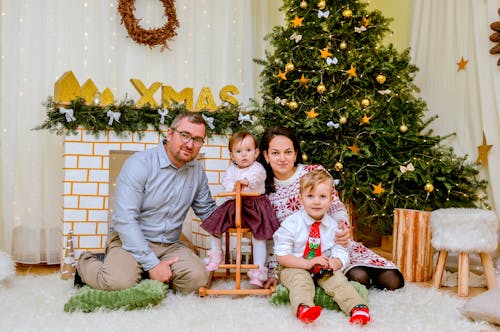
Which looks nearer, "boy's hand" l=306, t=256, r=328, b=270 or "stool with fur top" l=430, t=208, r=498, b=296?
"boy's hand" l=306, t=256, r=328, b=270

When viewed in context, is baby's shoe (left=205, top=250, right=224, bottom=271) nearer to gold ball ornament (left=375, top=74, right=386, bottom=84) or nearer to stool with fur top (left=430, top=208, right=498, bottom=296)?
stool with fur top (left=430, top=208, right=498, bottom=296)

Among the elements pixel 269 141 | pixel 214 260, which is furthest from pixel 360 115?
pixel 214 260

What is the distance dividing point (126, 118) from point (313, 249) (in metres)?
1.69

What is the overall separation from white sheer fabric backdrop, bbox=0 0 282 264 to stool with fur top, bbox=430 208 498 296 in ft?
7.56

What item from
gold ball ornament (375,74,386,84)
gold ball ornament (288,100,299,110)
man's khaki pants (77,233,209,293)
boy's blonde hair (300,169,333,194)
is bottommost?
man's khaki pants (77,233,209,293)

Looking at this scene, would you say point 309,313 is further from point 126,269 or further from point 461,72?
point 461,72

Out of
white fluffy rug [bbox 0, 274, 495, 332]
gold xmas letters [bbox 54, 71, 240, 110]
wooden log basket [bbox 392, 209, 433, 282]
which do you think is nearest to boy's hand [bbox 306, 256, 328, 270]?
white fluffy rug [bbox 0, 274, 495, 332]

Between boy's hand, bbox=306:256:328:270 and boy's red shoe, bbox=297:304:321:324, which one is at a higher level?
boy's hand, bbox=306:256:328:270

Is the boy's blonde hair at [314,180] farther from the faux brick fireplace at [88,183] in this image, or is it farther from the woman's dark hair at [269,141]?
the faux brick fireplace at [88,183]

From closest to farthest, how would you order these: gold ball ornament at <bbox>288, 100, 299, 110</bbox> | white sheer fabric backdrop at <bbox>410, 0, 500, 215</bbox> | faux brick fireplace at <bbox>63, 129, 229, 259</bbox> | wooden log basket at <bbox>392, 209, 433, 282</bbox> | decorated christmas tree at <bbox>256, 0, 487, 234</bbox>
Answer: wooden log basket at <bbox>392, 209, 433, 282</bbox> < faux brick fireplace at <bbox>63, 129, 229, 259</bbox> < decorated christmas tree at <bbox>256, 0, 487, 234</bbox> < gold ball ornament at <bbox>288, 100, 299, 110</bbox> < white sheer fabric backdrop at <bbox>410, 0, 500, 215</bbox>

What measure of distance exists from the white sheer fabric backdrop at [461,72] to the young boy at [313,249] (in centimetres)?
187

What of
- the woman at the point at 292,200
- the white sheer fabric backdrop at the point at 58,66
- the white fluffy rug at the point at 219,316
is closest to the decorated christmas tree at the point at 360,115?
the woman at the point at 292,200

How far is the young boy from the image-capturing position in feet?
7.90

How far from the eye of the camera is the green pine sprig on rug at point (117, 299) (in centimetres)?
235
